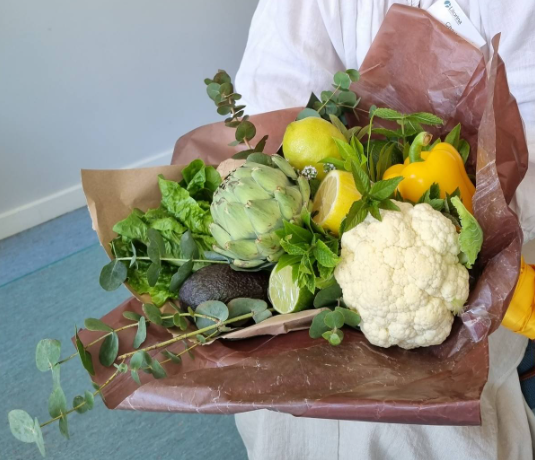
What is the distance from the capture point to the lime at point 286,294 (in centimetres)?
56

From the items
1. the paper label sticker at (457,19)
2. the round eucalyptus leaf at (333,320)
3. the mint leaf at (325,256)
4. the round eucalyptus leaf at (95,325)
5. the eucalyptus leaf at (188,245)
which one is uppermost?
the paper label sticker at (457,19)

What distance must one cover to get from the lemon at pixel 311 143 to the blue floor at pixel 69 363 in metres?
0.77

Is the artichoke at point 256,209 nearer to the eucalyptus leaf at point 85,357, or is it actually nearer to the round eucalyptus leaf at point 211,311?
the round eucalyptus leaf at point 211,311

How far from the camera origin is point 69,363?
1.34 metres

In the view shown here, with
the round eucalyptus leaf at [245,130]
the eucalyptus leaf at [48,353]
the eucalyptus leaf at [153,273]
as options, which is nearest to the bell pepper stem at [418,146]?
the round eucalyptus leaf at [245,130]

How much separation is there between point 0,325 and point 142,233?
1.01m

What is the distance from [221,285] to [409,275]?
207 mm

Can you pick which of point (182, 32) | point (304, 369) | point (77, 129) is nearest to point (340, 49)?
point (304, 369)

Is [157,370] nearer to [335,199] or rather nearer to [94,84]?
[335,199]

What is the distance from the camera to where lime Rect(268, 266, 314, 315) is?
555mm

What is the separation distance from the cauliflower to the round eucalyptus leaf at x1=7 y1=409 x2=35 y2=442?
1.09 ft

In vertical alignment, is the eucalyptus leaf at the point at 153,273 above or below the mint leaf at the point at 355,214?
below

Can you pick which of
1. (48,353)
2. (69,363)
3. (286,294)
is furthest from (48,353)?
(69,363)

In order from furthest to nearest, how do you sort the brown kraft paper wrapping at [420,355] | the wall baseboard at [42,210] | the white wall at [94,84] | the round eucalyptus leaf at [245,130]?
the wall baseboard at [42,210] < the white wall at [94,84] < the round eucalyptus leaf at [245,130] < the brown kraft paper wrapping at [420,355]
